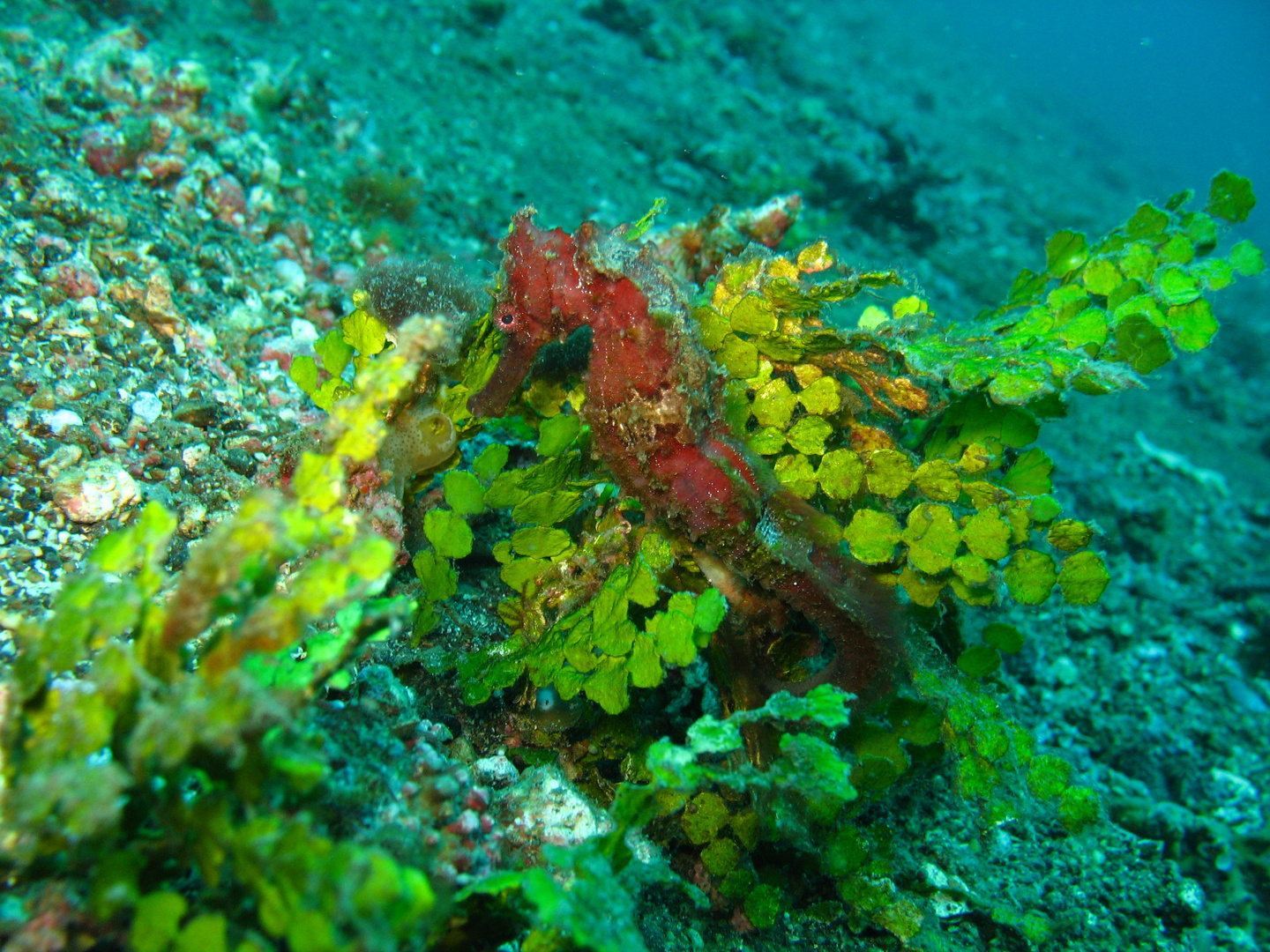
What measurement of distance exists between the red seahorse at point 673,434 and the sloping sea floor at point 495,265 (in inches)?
40.6

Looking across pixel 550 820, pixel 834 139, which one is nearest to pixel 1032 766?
pixel 550 820

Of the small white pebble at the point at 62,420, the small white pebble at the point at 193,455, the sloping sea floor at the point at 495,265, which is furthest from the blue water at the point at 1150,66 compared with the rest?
the small white pebble at the point at 62,420

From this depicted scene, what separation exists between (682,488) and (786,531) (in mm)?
367

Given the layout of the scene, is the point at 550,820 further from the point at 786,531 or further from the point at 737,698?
the point at 786,531

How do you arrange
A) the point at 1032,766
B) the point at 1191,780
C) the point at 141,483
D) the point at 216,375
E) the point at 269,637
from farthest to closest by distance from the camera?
the point at 1191,780 → the point at 216,375 → the point at 141,483 → the point at 1032,766 → the point at 269,637

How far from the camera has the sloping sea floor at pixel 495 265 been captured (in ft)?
7.86

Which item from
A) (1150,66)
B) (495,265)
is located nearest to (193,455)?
(495,265)

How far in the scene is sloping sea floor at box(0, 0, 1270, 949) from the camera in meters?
2.40

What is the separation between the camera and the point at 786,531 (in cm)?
196

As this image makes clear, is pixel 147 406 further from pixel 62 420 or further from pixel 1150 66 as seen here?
pixel 1150 66

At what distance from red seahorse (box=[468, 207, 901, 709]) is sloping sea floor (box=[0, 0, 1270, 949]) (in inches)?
40.6

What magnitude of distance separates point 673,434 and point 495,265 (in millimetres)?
3187

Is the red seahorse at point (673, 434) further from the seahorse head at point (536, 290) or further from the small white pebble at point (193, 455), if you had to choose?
the small white pebble at point (193, 455)

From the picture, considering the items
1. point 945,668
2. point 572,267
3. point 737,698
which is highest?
point 572,267
